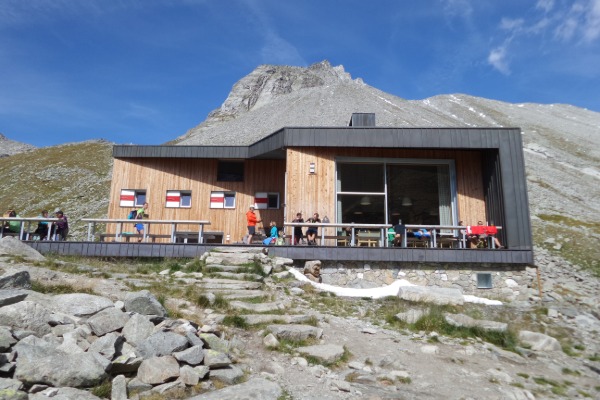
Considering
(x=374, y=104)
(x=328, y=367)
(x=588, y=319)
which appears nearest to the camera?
(x=328, y=367)

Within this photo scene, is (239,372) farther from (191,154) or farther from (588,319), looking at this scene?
(191,154)

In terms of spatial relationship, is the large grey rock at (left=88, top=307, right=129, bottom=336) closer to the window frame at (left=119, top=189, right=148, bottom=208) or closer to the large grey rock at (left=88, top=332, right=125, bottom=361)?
the large grey rock at (left=88, top=332, right=125, bottom=361)

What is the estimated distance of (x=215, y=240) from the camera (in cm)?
1908

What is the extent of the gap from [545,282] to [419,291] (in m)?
5.36

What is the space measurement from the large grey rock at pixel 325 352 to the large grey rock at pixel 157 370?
232 centimetres

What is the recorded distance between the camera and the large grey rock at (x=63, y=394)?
4633 mm

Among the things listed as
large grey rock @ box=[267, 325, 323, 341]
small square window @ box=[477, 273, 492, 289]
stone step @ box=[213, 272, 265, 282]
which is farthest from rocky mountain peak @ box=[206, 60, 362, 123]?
large grey rock @ box=[267, 325, 323, 341]

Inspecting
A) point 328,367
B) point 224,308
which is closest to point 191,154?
point 224,308

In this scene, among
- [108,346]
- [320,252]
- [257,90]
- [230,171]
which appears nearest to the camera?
[108,346]

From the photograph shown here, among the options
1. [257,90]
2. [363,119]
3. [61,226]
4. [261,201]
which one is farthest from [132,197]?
[257,90]

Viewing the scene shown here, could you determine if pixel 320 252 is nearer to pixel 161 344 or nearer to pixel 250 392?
pixel 161 344

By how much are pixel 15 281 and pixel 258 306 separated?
15.2ft

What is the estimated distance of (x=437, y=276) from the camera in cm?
1412

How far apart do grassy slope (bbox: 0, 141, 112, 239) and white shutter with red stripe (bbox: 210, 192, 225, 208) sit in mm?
23076
